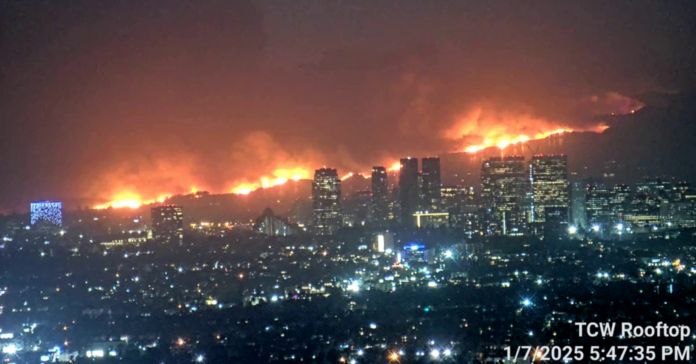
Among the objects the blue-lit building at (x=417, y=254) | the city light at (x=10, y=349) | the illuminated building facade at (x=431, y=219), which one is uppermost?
the illuminated building facade at (x=431, y=219)

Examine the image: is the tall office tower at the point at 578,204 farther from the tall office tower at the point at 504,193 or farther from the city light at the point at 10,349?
the city light at the point at 10,349

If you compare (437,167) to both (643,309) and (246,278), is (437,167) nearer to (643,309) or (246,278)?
(246,278)

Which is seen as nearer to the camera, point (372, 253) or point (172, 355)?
point (172, 355)

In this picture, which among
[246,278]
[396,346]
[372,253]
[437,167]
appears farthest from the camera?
[437,167]

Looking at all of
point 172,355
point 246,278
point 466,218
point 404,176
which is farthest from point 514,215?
point 172,355

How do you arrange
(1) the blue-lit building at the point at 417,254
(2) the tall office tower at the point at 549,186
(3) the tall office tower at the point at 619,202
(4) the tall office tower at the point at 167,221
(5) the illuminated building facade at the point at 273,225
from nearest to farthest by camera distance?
(1) the blue-lit building at the point at 417,254 → (4) the tall office tower at the point at 167,221 → (5) the illuminated building facade at the point at 273,225 → (3) the tall office tower at the point at 619,202 → (2) the tall office tower at the point at 549,186

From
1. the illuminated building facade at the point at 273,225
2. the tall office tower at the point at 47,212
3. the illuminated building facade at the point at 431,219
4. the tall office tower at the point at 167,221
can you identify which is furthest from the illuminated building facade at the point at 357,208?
the tall office tower at the point at 47,212

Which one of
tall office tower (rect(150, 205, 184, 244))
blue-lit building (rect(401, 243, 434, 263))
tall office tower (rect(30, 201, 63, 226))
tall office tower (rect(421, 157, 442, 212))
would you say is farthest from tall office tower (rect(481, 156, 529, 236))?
tall office tower (rect(30, 201, 63, 226))

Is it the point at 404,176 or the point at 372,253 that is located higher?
the point at 404,176
